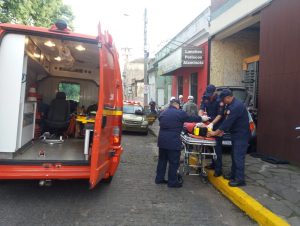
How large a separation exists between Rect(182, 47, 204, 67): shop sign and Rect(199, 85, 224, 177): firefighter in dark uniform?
814 cm

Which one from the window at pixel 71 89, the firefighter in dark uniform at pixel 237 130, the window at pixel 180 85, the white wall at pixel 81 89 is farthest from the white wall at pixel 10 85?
the window at pixel 180 85

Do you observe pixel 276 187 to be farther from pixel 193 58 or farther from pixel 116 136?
pixel 193 58

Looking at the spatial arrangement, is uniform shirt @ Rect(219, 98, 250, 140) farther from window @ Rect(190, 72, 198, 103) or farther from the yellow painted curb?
window @ Rect(190, 72, 198, 103)

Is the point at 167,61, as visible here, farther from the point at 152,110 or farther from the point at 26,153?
the point at 26,153

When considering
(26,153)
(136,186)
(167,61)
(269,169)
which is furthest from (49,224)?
(167,61)

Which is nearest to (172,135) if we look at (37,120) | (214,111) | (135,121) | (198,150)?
(198,150)

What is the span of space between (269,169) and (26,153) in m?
4.99

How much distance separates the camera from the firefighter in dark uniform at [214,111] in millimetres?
7477

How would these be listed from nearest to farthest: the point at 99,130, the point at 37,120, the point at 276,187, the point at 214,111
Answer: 1. the point at 99,130
2. the point at 276,187
3. the point at 214,111
4. the point at 37,120

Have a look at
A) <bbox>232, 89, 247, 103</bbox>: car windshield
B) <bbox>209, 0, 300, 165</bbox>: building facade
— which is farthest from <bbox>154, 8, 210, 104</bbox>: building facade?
<bbox>232, 89, 247, 103</bbox>: car windshield

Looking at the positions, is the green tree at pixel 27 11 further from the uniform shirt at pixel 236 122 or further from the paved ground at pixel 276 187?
the uniform shirt at pixel 236 122

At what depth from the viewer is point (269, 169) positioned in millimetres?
7980

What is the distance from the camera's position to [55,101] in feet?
30.7

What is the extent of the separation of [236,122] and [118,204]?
8.59 feet
